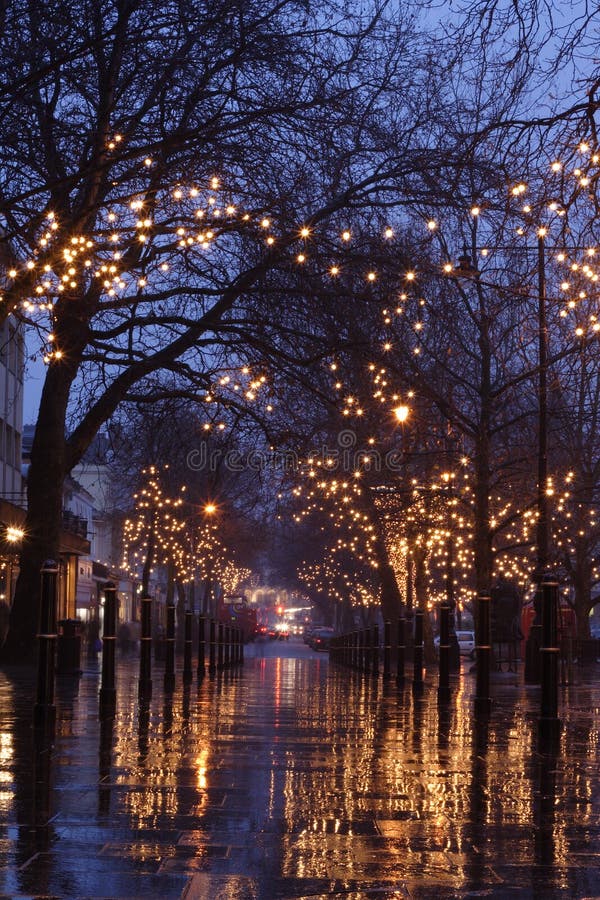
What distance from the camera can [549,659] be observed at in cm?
1185

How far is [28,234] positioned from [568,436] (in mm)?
31380

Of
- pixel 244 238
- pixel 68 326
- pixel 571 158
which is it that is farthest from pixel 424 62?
pixel 571 158

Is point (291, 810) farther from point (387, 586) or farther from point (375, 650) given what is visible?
point (387, 586)

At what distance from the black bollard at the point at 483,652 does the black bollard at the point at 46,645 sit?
5305 millimetres

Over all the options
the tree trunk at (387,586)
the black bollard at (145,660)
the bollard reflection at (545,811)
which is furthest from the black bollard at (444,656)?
the tree trunk at (387,586)

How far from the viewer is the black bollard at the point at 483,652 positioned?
14.7 m

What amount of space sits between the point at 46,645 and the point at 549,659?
439 cm

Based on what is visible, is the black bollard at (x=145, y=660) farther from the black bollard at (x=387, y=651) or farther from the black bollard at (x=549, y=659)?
the black bollard at (x=387, y=651)

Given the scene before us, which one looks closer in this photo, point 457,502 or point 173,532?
point 457,502

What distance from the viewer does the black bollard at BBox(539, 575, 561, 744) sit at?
11555 millimetres

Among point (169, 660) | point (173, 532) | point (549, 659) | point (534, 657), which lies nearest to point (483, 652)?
point (549, 659)

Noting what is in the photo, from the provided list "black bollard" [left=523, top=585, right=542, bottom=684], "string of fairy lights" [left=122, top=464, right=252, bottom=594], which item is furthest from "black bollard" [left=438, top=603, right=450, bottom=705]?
"string of fairy lights" [left=122, top=464, right=252, bottom=594]

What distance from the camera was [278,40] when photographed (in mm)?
17125

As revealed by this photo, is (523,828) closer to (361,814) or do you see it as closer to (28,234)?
(361,814)
